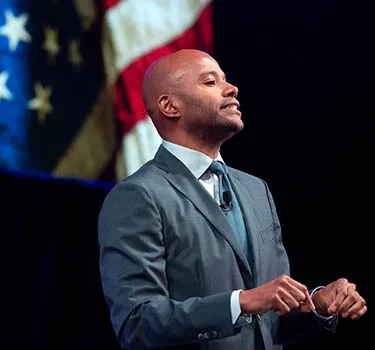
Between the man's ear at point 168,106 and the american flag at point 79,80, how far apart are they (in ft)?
3.94

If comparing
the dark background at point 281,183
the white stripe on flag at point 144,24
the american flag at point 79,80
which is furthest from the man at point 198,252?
the white stripe on flag at point 144,24

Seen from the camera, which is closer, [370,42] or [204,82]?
[204,82]

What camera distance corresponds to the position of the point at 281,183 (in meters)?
3.45

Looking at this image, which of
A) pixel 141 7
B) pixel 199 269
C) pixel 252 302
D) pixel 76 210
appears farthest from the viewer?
pixel 141 7

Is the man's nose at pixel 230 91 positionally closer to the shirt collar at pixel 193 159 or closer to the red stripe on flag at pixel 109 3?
the shirt collar at pixel 193 159

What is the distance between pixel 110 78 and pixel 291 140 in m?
0.90

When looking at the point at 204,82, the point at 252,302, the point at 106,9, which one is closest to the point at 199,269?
the point at 252,302

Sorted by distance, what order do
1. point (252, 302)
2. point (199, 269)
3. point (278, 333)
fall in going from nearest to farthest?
point (252, 302), point (199, 269), point (278, 333)

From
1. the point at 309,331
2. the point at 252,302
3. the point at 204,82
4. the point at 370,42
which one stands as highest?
the point at 370,42

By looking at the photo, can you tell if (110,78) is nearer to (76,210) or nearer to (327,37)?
(76,210)

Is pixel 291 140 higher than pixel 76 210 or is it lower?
higher

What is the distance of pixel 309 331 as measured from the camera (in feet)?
5.27

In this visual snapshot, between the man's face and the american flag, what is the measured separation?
1.25 metres

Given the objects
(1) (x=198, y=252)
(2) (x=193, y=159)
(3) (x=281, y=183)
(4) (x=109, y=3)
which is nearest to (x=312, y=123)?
(3) (x=281, y=183)
